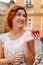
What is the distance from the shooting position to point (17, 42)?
59cm

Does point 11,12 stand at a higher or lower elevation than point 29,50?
higher

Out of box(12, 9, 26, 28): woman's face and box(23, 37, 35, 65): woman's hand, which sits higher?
box(12, 9, 26, 28): woman's face

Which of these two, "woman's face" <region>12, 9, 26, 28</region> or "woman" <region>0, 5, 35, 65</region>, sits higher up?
"woman's face" <region>12, 9, 26, 28</region>

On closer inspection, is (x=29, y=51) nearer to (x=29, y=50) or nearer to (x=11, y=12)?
(x=29, y=50)

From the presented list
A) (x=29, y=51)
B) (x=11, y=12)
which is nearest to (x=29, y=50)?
(x=29, y=51)

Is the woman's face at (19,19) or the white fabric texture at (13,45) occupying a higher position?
the woman's face at (19,19)

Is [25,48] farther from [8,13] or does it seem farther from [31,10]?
[31,10]

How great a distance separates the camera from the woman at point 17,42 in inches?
22.1

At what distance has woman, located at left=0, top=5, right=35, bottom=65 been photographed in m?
0.56

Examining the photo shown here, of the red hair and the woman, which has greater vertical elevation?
the red hair

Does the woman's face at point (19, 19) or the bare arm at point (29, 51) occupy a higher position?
the woman's face at point (19, 19)

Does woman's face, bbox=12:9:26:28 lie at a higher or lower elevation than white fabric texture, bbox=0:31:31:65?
higher

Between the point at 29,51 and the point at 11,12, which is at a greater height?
the point at 11,12

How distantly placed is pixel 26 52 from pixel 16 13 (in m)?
0.12
